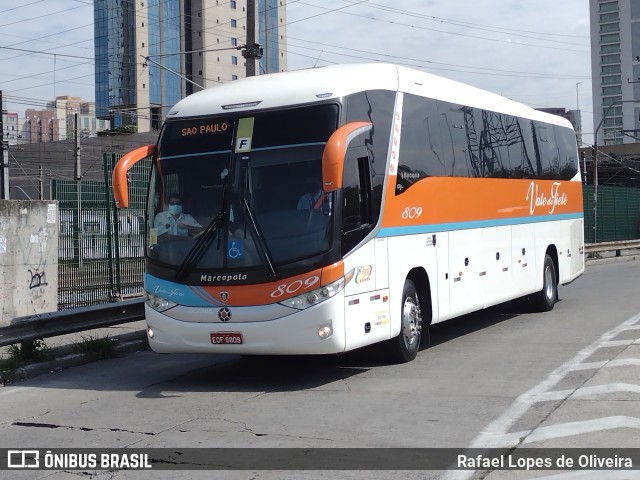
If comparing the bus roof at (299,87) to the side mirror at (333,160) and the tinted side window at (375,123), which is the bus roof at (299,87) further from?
the side mirror at (333,160)

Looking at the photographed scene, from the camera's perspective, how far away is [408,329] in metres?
11.4

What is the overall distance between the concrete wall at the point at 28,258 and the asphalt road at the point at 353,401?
13.2 feet

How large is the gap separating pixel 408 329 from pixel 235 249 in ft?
9.02

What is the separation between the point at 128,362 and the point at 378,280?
4.04m

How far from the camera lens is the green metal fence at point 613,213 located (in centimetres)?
4031

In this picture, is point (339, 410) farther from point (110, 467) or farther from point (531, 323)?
point (531, 323)

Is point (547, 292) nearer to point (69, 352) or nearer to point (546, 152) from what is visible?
point (546, 152)

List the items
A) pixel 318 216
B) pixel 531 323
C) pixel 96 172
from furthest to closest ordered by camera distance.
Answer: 1. pixel 96 172
2. pixel 531 323
3. pixel 318 216

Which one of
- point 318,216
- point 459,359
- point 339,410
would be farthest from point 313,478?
point 459,359

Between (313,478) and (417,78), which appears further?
(417,78)

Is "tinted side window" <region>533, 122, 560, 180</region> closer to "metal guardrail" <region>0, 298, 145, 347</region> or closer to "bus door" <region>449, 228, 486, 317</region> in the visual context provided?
"bus door" <region>449, 228, 486, 317</region>

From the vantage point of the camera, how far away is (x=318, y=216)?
9742mm

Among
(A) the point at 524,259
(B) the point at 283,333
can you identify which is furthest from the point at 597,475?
(A) the point at 524,259

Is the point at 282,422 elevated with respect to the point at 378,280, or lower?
lower
